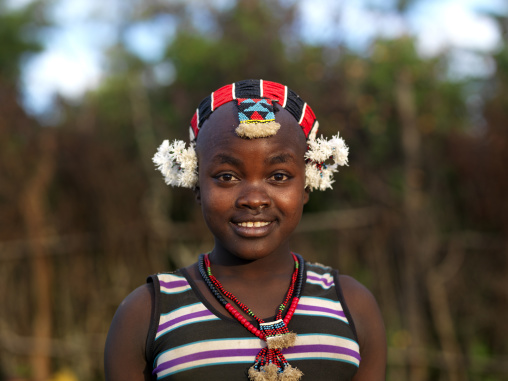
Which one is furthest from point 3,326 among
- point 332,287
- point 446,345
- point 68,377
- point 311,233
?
point 332,287

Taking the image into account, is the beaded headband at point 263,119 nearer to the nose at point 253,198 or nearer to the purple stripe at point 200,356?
the nose at point 253,198

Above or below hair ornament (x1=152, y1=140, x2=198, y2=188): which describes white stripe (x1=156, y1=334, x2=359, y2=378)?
below

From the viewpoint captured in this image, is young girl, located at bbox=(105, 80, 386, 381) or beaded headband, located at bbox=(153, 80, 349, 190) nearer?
young girl, located at bbox=(105, 80, 386, 381)

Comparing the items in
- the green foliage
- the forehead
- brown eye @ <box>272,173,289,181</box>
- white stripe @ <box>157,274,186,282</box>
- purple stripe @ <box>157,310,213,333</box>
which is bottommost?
purple stripe @ <box>157,310,213,333</box>

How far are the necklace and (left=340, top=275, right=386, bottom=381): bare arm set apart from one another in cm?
25

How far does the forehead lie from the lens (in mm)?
2230

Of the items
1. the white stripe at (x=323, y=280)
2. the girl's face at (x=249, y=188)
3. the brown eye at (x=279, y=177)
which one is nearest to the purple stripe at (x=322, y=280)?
the white stripe at (x=323, y=280)

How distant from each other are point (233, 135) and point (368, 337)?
977 millimetres

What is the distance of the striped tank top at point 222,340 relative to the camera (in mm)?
2119

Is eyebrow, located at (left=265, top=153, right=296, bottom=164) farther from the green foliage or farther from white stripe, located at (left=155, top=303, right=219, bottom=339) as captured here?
the green foliage

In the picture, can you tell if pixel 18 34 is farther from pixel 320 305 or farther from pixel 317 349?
pixel 317 349

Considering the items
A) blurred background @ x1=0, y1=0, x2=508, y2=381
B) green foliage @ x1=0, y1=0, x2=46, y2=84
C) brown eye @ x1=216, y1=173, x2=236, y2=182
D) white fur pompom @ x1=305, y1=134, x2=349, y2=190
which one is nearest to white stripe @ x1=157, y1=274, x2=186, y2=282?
brown eye @ x1=216, y1=173, x2=236, y2=182

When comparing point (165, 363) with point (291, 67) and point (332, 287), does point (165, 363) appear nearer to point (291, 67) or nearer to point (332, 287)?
point (332, 287)

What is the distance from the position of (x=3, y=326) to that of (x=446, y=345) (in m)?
4.79
